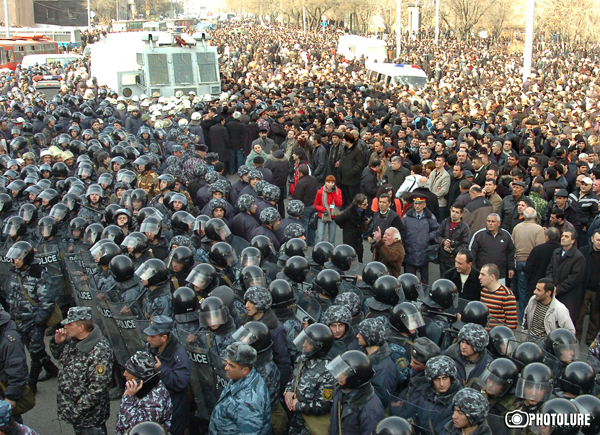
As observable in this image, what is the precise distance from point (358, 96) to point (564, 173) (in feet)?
41.6

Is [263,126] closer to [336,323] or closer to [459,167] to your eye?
[459,167]

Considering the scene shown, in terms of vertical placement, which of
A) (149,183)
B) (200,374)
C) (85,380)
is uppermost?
(149,183)

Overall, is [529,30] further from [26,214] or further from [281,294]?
[281,294]

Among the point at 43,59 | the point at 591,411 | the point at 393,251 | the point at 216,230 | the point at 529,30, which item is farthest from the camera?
the point at 43,59

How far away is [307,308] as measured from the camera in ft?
21.8

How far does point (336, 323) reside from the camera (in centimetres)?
530

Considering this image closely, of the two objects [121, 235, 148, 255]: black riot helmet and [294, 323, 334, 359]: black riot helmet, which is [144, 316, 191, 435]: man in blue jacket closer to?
[294, 323, 334, 359]: black riot helmet

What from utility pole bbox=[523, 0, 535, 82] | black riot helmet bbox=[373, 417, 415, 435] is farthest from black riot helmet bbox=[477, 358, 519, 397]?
utility pole bbox=[523, 0, 535, 82]

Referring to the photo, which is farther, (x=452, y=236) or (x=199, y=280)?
(x=452, y=236)

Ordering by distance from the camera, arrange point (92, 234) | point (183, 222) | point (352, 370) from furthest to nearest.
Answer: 1. point (183, 222)
2. point (92, 234)
3. point (352, 370)

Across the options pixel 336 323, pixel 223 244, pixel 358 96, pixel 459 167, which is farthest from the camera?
pixel 358 96

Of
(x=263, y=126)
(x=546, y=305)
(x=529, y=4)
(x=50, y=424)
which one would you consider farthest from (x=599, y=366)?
(x=529, y=4)

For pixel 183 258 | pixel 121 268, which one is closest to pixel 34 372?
pixel 121 268
